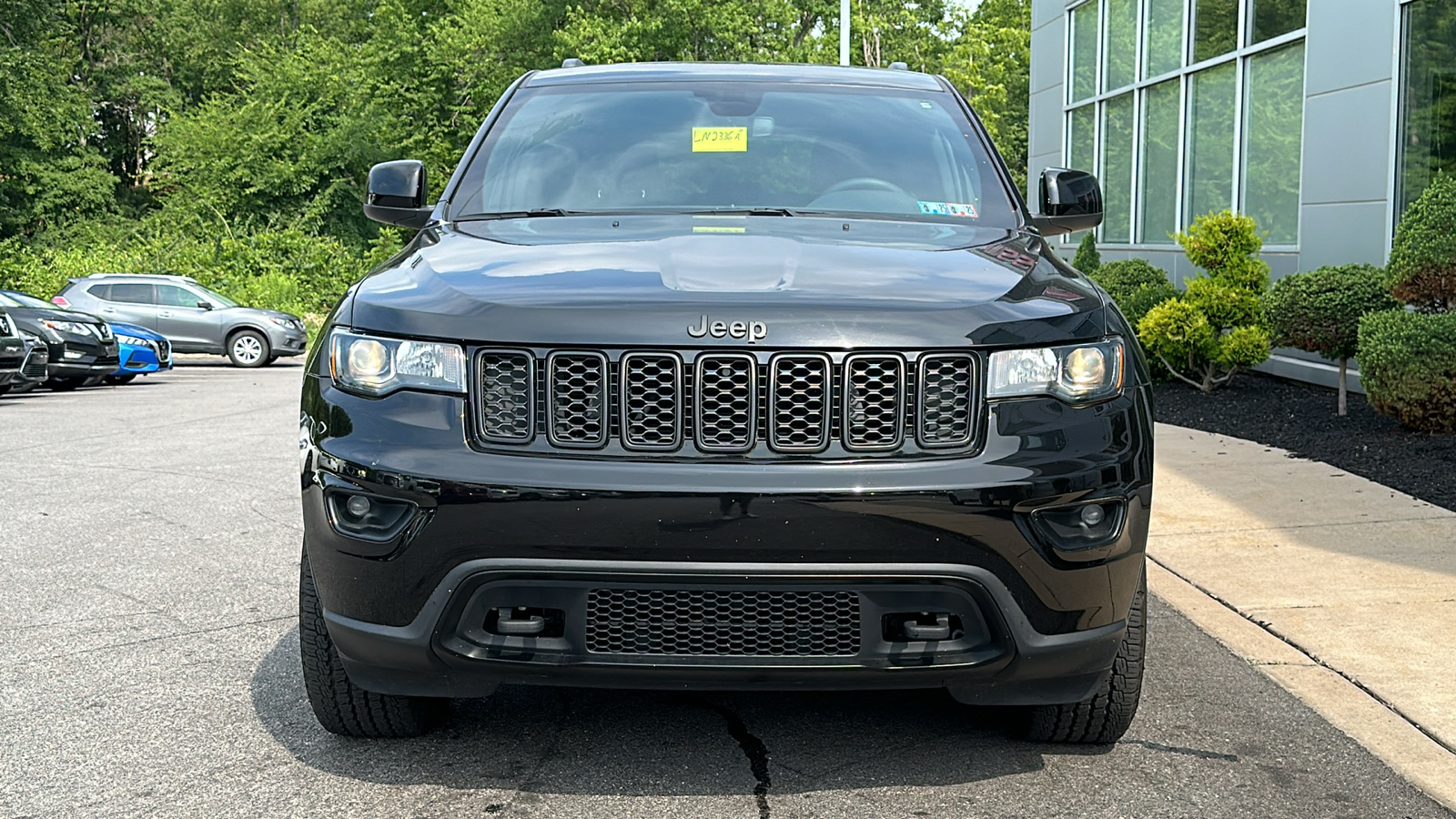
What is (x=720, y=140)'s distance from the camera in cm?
484

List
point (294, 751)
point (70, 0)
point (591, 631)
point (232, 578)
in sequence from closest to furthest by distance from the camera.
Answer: point (591, 631)
point (294, 751)
point (232, 578)
point (70, 0)

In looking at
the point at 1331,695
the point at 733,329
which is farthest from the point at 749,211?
the point at 1331,695

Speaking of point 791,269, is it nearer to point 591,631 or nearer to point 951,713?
point 591,631

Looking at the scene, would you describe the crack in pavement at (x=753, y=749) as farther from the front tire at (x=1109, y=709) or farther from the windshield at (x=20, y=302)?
the windshield at (x=20, y=302)

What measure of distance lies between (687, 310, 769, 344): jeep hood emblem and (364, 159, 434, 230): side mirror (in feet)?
5.72

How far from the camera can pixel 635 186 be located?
466cm

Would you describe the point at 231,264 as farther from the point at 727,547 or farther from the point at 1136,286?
the point at 727,547

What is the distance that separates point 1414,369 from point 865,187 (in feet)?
18.8

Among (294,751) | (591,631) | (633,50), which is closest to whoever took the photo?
(591,631)

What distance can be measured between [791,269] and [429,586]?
109cm

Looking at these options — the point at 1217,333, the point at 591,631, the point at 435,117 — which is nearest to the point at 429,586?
the point at 591,631

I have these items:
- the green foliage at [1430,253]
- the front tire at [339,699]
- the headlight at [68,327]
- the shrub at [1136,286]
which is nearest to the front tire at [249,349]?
the headlight at [68,327]

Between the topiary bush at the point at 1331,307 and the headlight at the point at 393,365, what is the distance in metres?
8.56

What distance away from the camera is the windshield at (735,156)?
458 cm
